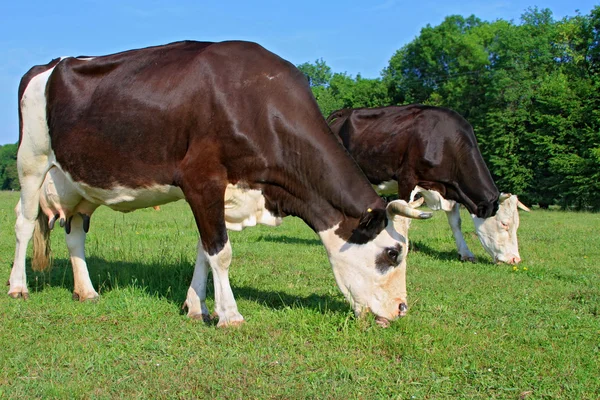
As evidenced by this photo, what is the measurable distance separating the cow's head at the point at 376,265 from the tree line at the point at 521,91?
24.1 meters

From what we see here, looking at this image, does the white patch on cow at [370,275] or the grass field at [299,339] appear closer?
the grass field at [299,339]

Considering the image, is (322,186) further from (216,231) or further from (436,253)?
(436,253)

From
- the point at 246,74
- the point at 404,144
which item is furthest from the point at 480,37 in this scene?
the point at 246,74

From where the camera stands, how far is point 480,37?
161ft


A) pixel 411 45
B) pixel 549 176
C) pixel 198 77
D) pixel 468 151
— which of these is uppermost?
pixel 411 45

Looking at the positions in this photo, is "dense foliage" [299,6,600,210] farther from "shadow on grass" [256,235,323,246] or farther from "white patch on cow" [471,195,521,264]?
"white patch on cow" [471,195,521,264]

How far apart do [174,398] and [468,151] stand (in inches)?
292

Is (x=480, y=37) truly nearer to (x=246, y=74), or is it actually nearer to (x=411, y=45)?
(x=411, y=45)

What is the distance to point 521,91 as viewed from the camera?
124ft

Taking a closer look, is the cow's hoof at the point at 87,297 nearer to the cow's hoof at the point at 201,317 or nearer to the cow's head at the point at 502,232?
the cow's hoof at the point at 201,317

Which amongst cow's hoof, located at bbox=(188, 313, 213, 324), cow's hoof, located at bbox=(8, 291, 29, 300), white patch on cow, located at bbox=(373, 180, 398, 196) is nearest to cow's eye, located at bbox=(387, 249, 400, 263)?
cow's hoof, located at bbox=(188, 313, 213, 324)

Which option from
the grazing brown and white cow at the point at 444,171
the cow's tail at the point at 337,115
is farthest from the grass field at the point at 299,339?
the cow's tail at the point at 337,115

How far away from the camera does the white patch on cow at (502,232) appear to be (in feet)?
33.0

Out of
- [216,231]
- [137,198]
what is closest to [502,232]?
[216,231]
